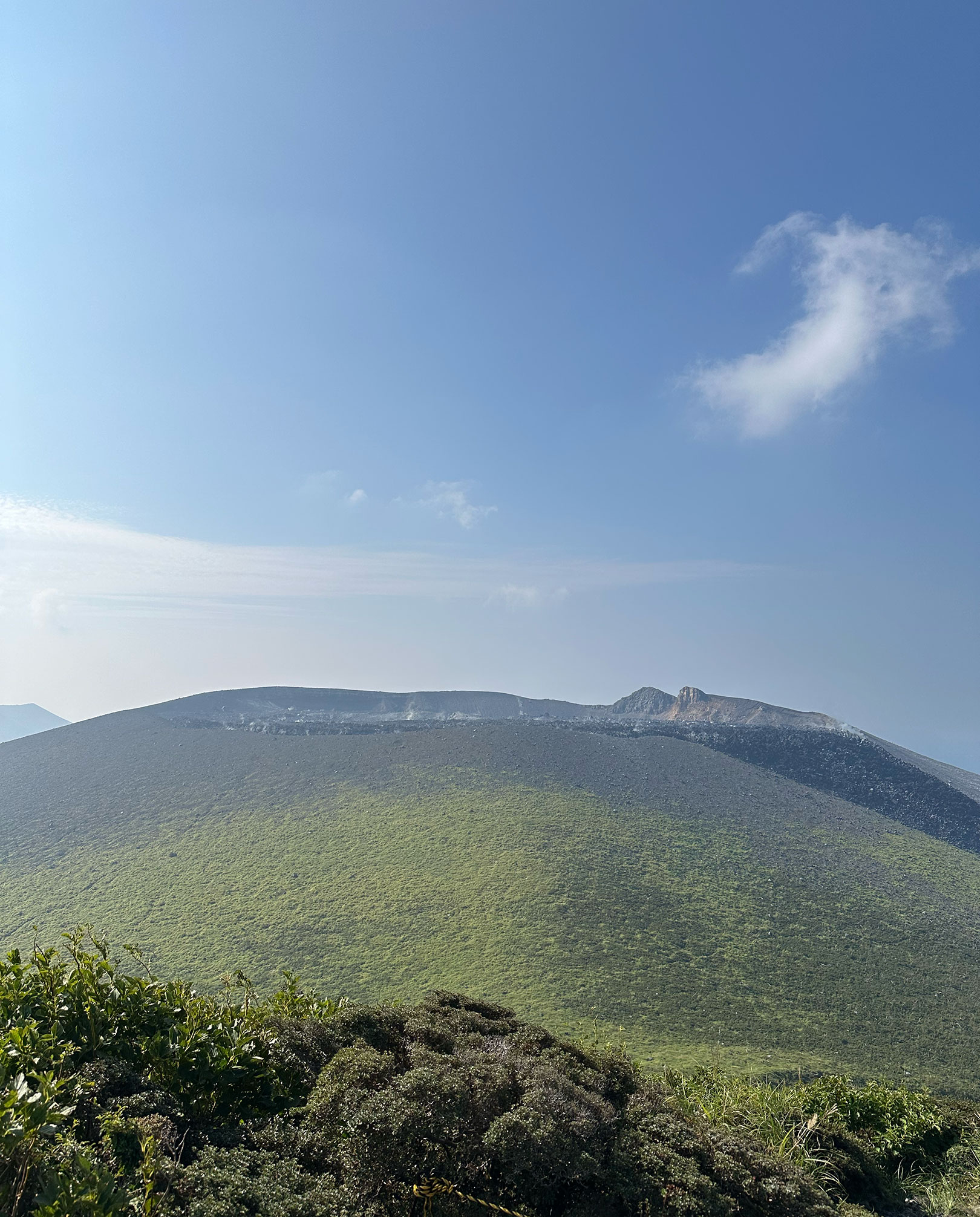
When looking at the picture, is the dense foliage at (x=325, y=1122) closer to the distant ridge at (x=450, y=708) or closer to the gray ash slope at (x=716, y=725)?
the gray ash slope at (x=716, y=725)

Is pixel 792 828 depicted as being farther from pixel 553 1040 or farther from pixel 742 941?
pixel 553 1040

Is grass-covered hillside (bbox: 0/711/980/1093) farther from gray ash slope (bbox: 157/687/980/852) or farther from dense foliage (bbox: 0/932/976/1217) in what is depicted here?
dense foliage (bbox: 0/932/976/1217)

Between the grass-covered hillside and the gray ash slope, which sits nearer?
the grass-covered hillside

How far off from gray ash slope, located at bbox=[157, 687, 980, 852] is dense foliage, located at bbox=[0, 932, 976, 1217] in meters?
31.6

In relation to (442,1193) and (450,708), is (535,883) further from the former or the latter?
(450,708)

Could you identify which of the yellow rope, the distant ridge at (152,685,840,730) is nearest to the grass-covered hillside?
the distant ridge at (152,685,840,730)

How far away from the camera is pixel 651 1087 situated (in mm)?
5508

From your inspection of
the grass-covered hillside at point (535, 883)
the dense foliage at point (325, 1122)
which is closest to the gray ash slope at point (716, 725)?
the grass-covered hillside at point (535, 883)

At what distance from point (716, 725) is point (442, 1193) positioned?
3989cm

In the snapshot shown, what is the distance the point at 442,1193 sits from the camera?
351 cm

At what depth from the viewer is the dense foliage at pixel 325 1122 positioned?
304cm

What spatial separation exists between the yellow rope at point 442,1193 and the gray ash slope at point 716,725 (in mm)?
34417

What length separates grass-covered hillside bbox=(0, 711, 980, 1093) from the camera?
54.9 feet

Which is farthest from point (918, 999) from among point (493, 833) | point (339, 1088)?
point (339, 1088)
